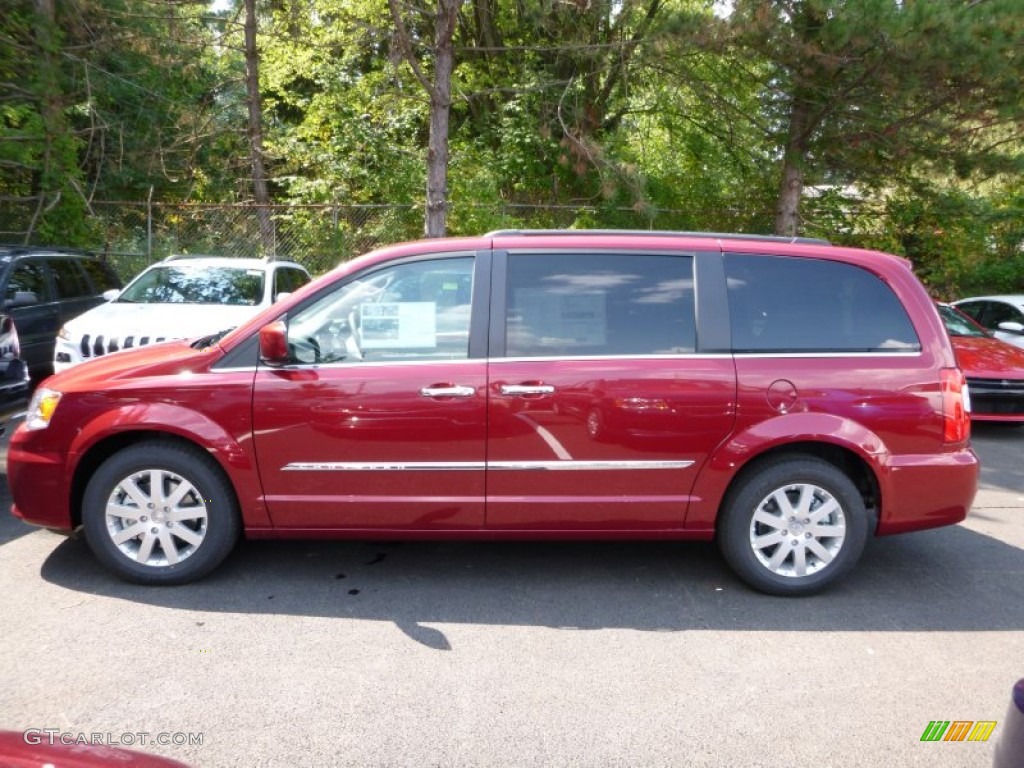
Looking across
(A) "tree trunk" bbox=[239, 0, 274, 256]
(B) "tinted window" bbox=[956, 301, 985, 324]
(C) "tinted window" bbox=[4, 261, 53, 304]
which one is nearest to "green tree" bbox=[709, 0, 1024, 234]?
(B) "tinted window" bbox=[956, 301, 985, 324]

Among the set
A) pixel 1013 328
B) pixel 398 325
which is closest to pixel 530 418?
pixel 398 325

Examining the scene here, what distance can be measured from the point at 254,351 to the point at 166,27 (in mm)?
14641

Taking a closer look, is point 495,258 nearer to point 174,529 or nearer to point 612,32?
point 174,529

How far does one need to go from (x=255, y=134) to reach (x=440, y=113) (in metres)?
6.95

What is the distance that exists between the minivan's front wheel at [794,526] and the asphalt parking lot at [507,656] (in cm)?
16

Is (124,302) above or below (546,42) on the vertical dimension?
below

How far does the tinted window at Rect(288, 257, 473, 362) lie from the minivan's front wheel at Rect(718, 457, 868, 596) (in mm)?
1719

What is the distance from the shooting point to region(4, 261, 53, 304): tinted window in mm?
8242

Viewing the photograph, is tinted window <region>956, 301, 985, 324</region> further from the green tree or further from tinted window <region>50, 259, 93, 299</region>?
tinted window <region>50, 259, 93, 299</region>

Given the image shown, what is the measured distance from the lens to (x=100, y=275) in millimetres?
10344

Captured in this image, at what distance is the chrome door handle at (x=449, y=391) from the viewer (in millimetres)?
4121

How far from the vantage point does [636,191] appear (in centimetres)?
1336

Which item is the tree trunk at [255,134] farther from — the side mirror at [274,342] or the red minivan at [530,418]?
the side mirror at [274,342]

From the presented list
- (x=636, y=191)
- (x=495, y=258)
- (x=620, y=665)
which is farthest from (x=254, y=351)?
(x=636, y=191)
